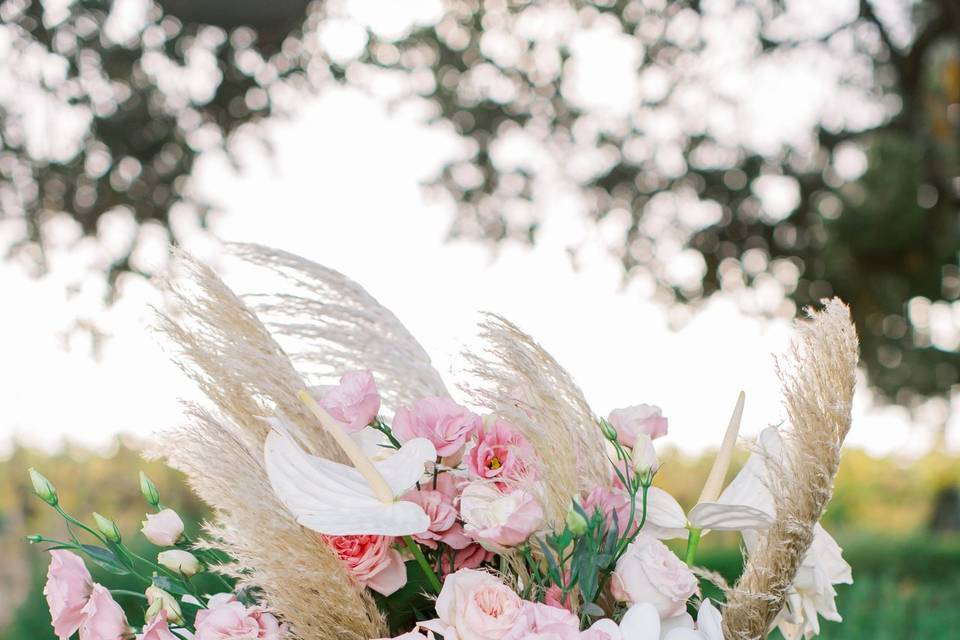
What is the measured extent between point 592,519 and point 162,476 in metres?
3.92

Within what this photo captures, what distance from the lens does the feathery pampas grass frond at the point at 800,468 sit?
856 mm

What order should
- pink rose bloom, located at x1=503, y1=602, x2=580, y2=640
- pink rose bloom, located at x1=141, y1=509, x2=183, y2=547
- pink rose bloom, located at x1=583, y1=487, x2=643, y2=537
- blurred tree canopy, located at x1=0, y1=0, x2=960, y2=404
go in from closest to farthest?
pink rose bloom, located at x1=503, y1=602, x2=580, y2=640, pink rose bloom, located at x1=583, y1=487, x2=643, y2=537, pink rose bloom, located at x1=141, y1=509, x2=183, y2=547, blurred tree canopy, located at x1=0, y1=0, x2=960, y2=404

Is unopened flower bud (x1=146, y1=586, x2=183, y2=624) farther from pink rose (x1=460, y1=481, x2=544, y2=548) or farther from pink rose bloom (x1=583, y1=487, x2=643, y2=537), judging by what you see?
pink rose bloom (x1=583, y1=487, x2=643, y2=537)

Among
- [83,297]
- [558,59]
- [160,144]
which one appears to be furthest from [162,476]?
[558,59]

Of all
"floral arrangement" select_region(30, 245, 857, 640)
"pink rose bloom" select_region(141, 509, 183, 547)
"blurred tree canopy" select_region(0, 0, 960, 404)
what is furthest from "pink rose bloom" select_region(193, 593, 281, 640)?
"blurred tree canopy" select_region(0, 0, 960, 404)

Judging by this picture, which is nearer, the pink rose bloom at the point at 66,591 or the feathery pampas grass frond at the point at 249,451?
the feathery pampas grass frond at the point at 249,451

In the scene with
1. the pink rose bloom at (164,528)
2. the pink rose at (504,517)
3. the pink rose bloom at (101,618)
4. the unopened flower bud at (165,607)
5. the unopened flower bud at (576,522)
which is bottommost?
the pink rose bloom at (101,618)

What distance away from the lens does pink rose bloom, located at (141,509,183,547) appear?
3.18 feet

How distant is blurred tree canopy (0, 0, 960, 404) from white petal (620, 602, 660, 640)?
163 inches

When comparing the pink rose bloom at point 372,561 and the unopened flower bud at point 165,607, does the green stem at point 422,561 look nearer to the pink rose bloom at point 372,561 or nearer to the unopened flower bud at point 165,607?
the pink rose bloom at point 372,561

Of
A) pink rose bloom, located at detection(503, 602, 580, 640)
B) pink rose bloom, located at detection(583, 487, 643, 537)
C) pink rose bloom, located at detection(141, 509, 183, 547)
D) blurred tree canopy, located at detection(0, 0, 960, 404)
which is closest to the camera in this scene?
pink rose bloom, located at detection(503, 602, 580, 640)

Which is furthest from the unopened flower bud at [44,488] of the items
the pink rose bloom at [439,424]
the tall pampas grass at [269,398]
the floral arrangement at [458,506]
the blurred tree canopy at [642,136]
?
the blurred tree canopy at [642,136]

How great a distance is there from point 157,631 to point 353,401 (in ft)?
0.90

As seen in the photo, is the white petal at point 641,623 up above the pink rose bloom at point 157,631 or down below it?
above
